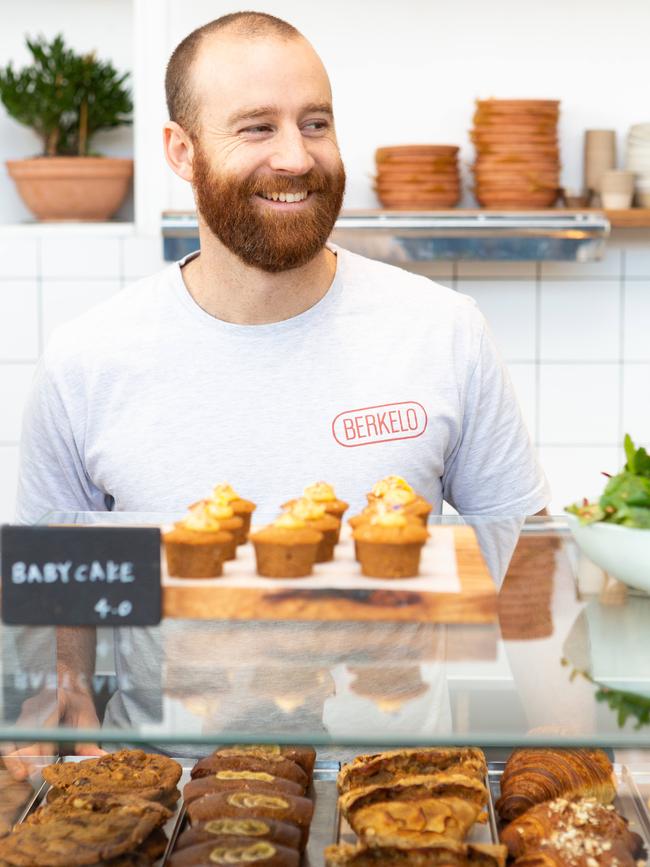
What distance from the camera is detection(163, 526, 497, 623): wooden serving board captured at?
0.83m

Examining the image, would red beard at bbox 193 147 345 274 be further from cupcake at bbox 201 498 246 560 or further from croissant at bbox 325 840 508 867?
croissant at bbox 325 840 508 867

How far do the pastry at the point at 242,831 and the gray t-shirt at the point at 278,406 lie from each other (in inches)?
19.2

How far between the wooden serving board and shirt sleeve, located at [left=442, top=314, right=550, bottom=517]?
700mm

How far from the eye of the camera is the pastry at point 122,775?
1.07 m

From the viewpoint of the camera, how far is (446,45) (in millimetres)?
2678

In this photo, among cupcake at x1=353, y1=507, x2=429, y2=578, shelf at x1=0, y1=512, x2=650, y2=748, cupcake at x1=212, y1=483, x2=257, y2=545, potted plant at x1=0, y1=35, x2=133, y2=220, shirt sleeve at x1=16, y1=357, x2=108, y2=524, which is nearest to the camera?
shelf at x1=0, y1=512, x2=650, y2=748

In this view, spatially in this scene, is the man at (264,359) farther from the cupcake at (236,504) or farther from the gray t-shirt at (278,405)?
the cupcake at (236,504)

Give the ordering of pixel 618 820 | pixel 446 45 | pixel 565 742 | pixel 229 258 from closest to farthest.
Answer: pixel 565 742
pixel 618 820
pixel 229 258
pixel 446 45

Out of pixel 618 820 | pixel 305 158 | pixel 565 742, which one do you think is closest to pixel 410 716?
pixel 565 742

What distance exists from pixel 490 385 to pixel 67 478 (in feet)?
1.88

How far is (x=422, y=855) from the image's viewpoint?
96 cm

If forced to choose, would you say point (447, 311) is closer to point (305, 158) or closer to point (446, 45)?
point (305, 158)

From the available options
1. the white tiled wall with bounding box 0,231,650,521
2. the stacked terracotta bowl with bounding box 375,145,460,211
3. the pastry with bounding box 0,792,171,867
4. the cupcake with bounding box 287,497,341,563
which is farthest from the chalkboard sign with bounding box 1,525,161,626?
the white tiled wall with bounding box 0,231,650,521

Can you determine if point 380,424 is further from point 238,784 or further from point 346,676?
point 346,676
